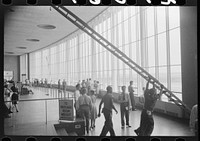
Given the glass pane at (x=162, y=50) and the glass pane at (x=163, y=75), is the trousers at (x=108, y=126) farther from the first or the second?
the glass pane at (x=162, y=50)

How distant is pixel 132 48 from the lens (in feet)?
42.2

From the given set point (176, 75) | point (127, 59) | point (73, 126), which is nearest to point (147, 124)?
point (73, 126)

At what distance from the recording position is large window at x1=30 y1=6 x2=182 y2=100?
9.49 meters

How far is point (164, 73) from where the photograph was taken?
33.3 feet

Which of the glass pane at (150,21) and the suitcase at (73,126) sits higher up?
the glass pane at (150,21)

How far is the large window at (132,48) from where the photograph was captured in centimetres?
949

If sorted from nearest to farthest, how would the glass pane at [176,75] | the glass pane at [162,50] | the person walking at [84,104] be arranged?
the person walking at [84,104] < the glass pane at [176,75] < the glass pane at [162,50]

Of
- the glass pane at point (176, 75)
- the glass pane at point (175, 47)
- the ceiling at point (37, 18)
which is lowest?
the glass pane at point (176, 75)

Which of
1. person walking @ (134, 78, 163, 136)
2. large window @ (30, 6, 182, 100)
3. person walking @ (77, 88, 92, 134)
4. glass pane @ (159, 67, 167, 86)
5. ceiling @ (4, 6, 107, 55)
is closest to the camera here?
person walking @ (134, 78, 163, 136)

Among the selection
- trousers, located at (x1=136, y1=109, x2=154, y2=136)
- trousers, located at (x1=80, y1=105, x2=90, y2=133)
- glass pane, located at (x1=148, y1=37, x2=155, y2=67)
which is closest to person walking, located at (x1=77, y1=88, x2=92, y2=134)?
trousers, located at (x1=80, y1=105, x2=90, y2=133)

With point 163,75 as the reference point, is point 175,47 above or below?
above

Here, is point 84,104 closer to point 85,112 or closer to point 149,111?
point 85,112

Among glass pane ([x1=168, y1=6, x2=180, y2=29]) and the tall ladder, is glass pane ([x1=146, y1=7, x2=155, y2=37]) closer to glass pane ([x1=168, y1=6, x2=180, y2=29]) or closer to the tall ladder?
glass pane ([x1=168, y1=6, x2=180, y2=29])

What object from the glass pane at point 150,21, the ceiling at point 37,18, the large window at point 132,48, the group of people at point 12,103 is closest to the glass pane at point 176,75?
the large window at point 132,48
